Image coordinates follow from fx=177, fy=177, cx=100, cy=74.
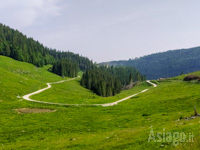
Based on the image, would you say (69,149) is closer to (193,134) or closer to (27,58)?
(193,134)

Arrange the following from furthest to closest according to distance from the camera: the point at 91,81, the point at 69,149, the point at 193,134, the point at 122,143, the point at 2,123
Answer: the point at 91,81 → the point at 2,123 → the point at 69,149 → the point at 122,143 → the point at 193,134

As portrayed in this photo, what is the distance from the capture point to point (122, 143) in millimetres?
18062

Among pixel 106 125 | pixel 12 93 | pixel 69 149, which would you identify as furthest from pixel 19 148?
pixel 12 93

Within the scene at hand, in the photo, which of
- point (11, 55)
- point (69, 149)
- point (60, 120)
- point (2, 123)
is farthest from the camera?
point (11, 55)

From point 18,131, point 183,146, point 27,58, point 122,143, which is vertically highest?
point 27,58

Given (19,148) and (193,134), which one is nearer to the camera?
(193,134)

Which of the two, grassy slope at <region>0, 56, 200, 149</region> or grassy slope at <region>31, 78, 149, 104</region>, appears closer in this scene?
grassy slope at <region>0, 56, 200, 149</region>

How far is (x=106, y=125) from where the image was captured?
33.8m

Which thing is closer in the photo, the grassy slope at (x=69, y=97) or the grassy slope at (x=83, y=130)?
the grassy slope at (x=83, y=130)

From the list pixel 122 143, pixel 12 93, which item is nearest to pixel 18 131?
pixel 122 143

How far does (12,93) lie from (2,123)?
35909mm

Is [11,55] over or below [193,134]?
over

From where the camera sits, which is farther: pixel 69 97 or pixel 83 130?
pixel 69 97

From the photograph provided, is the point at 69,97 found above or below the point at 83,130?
above
